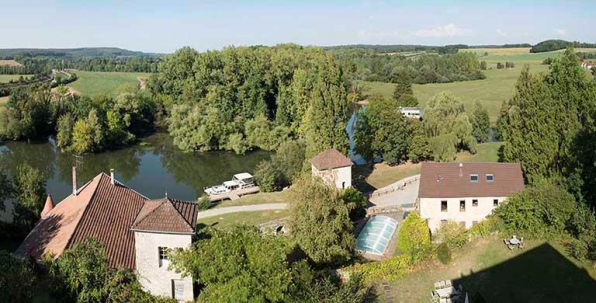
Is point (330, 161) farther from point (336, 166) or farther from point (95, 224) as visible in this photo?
point (95, 224)

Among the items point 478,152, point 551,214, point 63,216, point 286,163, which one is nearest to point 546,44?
point 478,152

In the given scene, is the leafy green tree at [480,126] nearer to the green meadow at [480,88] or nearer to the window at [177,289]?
the green meadow at [480,88]

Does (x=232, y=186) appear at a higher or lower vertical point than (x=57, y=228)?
lower

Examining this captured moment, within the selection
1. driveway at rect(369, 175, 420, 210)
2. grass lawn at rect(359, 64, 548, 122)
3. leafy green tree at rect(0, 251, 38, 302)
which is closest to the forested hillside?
driveway at rect(369, 175, 420, 210)

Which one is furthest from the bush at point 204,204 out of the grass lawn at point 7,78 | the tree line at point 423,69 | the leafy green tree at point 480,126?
the grass lawn at point 7,78

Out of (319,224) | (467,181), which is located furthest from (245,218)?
(467,181)

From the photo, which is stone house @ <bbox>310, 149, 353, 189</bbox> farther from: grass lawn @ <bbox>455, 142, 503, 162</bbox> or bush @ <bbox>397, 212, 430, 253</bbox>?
grass lawn @ <bbox>455, 142, 503, 162</bbox>
